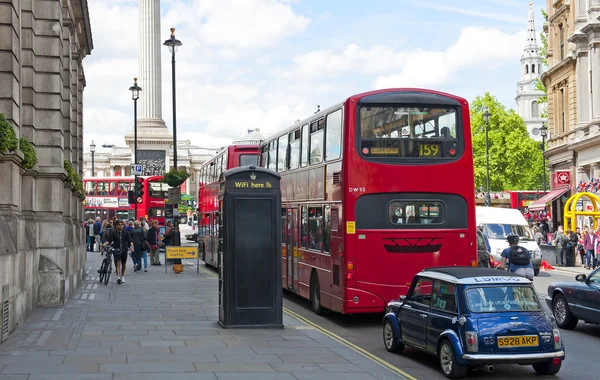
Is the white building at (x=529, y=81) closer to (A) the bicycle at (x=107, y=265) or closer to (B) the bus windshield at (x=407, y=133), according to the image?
(A) the bicycle at (x=107, y=265)

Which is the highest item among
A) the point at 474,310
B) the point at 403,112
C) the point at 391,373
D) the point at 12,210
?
the point at 403,112

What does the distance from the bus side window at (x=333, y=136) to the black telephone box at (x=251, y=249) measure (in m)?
1.75

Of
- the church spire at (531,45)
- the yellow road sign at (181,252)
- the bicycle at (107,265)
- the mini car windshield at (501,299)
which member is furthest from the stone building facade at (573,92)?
the church spire at (531,45)

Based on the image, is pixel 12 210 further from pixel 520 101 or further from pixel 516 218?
pixel 520 101

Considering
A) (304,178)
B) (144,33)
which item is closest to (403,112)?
(304,178)

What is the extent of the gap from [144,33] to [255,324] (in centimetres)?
6385

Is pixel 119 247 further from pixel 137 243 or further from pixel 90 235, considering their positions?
pixel 90 235

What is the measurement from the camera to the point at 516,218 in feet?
104

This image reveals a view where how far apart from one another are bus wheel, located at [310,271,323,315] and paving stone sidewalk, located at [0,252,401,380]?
2.87 feet

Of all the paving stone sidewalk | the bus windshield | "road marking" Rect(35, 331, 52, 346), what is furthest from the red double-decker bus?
"road marking" Rect(35, 331, 52, 346)

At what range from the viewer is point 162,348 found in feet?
40.9

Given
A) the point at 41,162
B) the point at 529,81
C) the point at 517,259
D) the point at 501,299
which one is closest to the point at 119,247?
the point at 41,162

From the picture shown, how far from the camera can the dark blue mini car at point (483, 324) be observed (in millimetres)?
10555

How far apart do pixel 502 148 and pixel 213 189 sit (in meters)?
55.2
